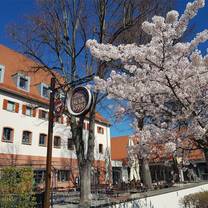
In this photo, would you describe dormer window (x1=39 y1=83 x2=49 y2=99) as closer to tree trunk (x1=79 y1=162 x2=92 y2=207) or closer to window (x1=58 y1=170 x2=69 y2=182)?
window (x1=58 y1=170 x2=69 y2=182)

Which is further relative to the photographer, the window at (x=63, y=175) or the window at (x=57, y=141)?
the window at (x=57, y=141)

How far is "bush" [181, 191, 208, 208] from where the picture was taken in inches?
568

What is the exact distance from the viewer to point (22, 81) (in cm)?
2731

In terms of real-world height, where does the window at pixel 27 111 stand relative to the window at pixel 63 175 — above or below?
above

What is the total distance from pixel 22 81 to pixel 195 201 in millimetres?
20075

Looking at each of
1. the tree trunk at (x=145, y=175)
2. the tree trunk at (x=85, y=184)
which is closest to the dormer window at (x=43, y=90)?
the tree trunk at (x=145, y=175)

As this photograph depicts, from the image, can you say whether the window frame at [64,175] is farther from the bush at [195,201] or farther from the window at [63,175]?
the bush at [195,201]

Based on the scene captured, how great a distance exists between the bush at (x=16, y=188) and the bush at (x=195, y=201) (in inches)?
385

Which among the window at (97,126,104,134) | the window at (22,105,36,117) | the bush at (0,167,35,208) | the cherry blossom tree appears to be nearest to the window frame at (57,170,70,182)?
the window at (22,105,36,117)

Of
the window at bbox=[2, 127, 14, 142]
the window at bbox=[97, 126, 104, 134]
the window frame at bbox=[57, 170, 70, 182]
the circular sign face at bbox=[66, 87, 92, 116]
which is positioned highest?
the window at bbox=[97, 126, 104, 134]

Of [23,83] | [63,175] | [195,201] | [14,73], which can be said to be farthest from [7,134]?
[195,201]

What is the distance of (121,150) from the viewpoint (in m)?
44.7

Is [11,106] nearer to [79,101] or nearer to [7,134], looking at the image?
[7,134]

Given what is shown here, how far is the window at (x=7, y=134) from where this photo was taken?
22.8 meters
